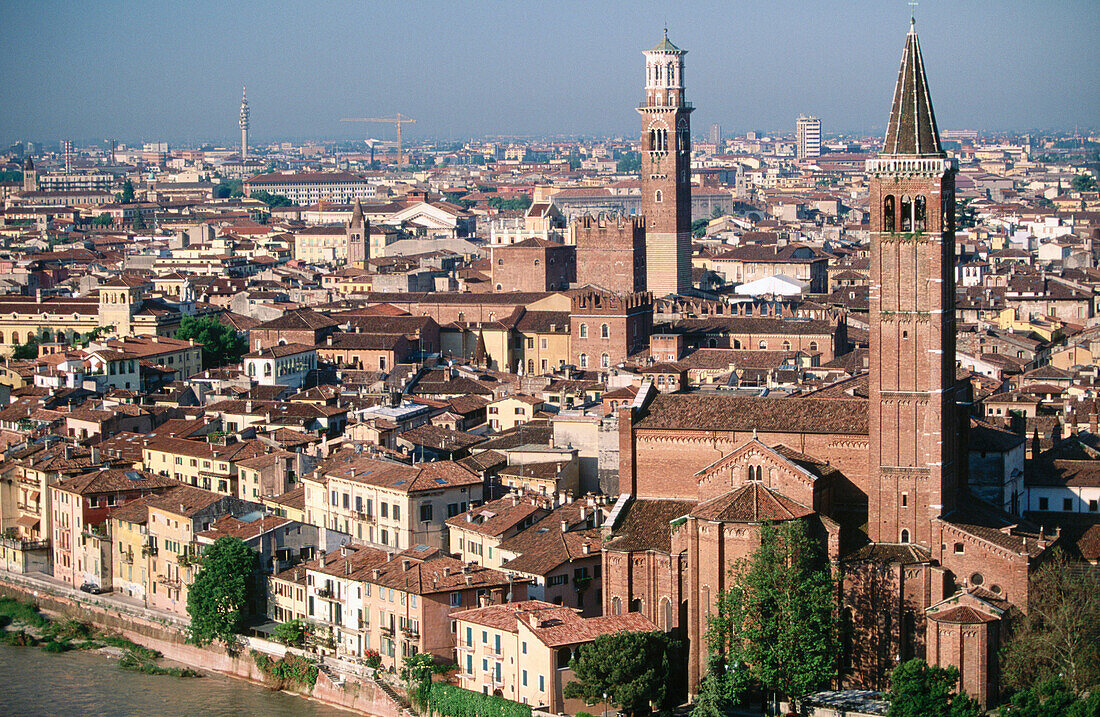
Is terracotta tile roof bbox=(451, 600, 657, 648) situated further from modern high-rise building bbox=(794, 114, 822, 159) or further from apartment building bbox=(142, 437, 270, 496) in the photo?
modern high-rise building bbox=(794, 114, 822, 159)

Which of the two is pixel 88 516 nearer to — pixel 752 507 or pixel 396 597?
pixel 396 597

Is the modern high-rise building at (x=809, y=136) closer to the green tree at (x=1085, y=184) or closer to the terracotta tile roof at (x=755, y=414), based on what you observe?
the green tree at (x=1085, y=184)

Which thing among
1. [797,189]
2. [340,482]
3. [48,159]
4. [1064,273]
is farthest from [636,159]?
[340,482]

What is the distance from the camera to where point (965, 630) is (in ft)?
59.8

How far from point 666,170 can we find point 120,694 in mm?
25145

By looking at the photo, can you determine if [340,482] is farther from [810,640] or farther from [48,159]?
[48,159]

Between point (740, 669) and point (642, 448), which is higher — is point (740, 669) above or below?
below

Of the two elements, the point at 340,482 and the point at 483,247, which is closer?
the point at 340,482

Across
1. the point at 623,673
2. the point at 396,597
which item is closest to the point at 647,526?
the point at 623,673

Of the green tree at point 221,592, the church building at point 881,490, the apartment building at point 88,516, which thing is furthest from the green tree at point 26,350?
the church building at point 881,490

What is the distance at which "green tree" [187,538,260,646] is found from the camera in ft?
73.2

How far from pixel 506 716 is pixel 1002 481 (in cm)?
736

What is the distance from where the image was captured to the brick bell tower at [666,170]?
43.9 meters

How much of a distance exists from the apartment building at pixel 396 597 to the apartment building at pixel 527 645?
0.60 m
